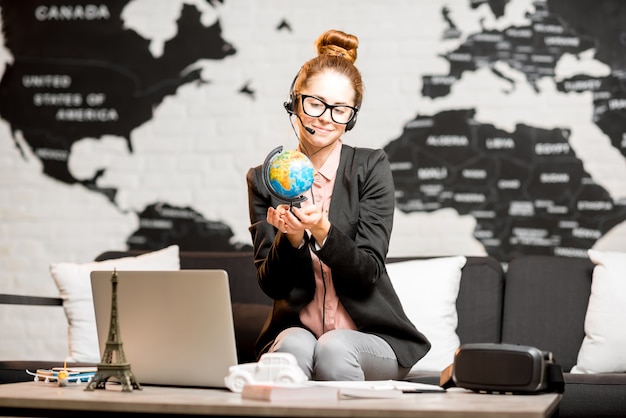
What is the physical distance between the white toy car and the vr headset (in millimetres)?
342

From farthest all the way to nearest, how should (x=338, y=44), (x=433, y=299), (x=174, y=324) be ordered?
(x=433, y=299), (x=338, y=44), (x=174, y=324)

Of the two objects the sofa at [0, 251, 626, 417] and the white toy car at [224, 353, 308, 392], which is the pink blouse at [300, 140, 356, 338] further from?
the sofa at [0, 251, 626, 417]

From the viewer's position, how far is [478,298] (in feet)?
11.5

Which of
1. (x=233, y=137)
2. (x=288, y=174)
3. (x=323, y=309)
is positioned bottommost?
(x=323, y=309)

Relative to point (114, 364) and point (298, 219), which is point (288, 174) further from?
point (114, 364)

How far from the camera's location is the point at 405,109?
4.03 m

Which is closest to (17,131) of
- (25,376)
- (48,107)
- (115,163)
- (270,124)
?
(48,107)

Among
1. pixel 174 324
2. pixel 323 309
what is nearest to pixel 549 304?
pixel 323 309

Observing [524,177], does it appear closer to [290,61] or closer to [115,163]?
[290,61]

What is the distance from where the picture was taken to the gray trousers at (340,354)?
2.13 meters

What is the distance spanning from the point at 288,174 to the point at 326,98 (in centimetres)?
53

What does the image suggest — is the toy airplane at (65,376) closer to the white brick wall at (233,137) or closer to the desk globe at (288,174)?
the desk globe at (288,174)

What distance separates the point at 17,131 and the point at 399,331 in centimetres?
273

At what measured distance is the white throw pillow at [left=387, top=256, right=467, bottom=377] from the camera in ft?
11.0
